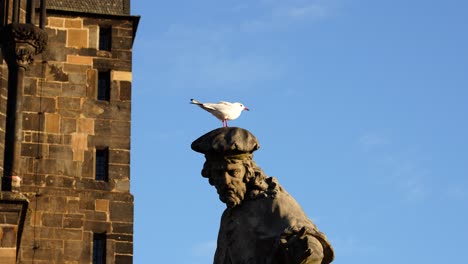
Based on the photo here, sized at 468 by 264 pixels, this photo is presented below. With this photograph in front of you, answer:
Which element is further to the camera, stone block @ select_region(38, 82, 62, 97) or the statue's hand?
stone block @ select_region(38, 82, 62, 97)

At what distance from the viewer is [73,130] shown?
3092cm

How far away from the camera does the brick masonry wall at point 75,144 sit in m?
29.7

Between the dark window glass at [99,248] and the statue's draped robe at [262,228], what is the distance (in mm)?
22556

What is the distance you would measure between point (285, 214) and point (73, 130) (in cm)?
2410

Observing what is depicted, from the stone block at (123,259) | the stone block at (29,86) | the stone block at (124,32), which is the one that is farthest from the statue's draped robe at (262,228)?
the stone block at (124,32)

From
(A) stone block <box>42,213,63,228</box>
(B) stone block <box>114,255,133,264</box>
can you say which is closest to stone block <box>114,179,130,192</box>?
(A) stone block <box>42,213,63,228</box>

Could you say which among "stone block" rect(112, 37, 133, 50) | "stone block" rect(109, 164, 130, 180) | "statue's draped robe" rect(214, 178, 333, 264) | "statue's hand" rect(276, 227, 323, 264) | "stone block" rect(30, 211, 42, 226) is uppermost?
"stone block" rect(112, 37, 133, 50)

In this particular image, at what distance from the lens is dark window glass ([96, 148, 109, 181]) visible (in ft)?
100

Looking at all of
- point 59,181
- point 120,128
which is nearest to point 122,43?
point 120,128

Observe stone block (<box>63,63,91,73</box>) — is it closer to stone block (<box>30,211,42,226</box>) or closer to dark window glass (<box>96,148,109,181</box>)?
dark window glass (<box>96,148,109,181</box>)

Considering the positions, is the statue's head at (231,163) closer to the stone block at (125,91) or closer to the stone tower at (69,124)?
the stone tower at (69,124)

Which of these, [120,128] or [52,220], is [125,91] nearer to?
[120,128]

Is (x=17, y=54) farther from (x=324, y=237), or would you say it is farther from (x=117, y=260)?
(x=324, y=237)

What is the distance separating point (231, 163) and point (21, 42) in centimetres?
2290
